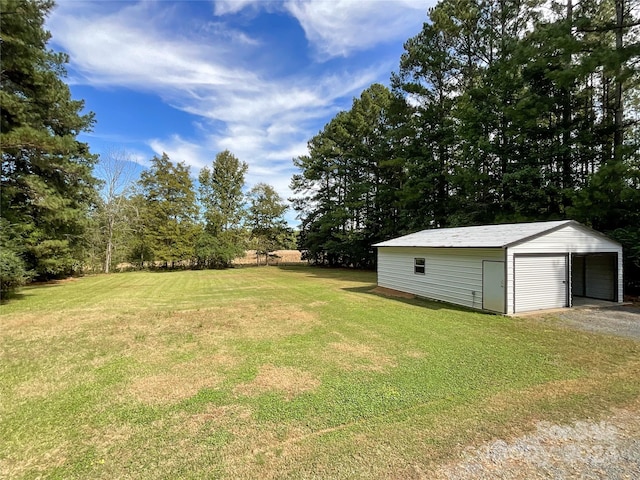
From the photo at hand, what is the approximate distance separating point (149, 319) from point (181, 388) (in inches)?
197

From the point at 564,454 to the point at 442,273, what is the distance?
8667 millimetres

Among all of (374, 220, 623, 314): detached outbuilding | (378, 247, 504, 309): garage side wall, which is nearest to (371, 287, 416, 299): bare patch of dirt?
(378, 247, 504, 309): garage side wall

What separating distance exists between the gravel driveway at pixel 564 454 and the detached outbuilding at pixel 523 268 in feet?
18.6

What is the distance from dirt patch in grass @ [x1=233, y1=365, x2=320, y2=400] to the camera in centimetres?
409

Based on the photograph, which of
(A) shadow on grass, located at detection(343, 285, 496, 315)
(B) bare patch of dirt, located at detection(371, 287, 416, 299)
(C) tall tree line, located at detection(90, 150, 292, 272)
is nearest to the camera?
(A) shadow on grass, located at detection(343, 285, 496, 315)

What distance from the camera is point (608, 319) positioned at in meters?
7.95

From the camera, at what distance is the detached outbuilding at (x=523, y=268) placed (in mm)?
8812

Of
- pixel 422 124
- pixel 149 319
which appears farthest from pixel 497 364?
pixel 422 124

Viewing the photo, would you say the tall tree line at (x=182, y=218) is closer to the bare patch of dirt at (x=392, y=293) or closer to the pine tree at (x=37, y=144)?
the pine tree at (x=37, y=144)

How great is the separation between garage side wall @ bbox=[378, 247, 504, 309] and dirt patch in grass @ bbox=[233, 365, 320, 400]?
284 inches

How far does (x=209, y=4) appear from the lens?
9641 millimetres

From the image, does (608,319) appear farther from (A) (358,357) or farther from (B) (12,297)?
(B) (12,297)

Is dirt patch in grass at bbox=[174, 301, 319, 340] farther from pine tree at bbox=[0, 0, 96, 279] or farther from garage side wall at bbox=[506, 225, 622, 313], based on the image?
Answer: pine tree at bbox=[0, 0, 96, 279]

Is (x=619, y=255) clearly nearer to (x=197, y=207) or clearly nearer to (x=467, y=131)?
(x=467, y=131)
